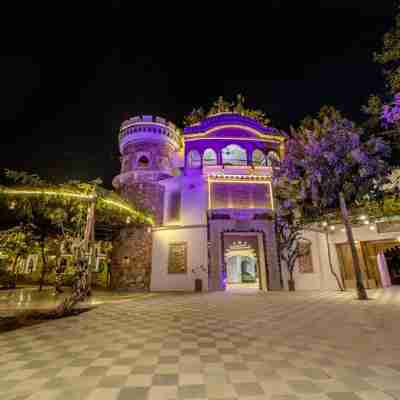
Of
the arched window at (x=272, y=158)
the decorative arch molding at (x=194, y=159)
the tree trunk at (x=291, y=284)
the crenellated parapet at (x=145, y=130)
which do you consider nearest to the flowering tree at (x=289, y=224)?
the tree trunk at (x=291, y=284)

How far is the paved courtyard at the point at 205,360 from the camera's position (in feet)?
7.93

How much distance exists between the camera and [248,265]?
25484 mm

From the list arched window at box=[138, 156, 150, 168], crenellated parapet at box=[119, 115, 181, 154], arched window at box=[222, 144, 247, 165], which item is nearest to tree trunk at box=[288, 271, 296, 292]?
arched window at box=[222, 144, 247, 165]

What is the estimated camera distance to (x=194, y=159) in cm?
1764

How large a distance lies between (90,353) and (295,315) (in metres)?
5.41

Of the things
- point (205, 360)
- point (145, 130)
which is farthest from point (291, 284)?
point (145, 130)

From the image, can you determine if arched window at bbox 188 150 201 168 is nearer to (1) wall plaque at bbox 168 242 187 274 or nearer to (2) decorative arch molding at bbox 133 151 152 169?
(2) decorative arch molding at bbox 133 151 152 169

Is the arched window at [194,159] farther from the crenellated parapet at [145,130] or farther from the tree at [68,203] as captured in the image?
the tree at [68,203]

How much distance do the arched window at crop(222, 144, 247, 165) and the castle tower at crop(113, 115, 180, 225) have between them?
175 inches

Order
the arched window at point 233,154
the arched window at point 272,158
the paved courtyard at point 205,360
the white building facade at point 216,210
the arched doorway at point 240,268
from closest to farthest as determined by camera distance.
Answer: the paved courtyard at point 205,360 → the white building facade at point 216,210 → the arched window at point 272,158 → the arched window at point 233,154 → the arched doorway at point 240,268

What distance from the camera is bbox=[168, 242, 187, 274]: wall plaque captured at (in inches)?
555

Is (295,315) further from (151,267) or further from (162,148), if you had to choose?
(162,148)

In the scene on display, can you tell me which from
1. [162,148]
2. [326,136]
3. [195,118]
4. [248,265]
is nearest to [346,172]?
[326,136]

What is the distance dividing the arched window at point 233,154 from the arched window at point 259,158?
2.68 ft
